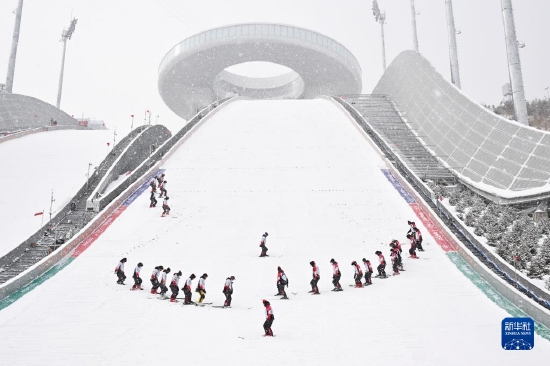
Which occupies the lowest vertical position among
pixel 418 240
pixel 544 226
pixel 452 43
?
pixel 418 240

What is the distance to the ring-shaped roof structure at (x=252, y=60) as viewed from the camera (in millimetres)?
51031

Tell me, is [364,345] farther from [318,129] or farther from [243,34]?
[243,34]

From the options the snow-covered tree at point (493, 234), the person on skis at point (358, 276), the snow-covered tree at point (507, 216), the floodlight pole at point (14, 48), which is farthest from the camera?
the floodlight pole at point (14, 48)

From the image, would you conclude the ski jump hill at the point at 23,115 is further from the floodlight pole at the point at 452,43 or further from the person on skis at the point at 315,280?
the floodlight pole at the point at 452,43

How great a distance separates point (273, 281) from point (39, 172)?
16.9 metres

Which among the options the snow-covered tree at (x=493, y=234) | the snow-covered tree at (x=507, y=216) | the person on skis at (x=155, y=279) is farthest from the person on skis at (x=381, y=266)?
the person on skis at (x=155, y=279)

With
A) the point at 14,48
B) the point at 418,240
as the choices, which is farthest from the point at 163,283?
the point at 14,48

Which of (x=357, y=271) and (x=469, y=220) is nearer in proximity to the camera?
(x=357, y=271)

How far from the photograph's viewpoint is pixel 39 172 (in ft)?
78.8

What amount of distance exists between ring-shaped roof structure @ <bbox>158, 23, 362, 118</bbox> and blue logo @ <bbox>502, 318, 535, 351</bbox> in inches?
1838

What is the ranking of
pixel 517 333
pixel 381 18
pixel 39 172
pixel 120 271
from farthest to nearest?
1. pixel 381 18
2. pixel 39 172
3. pixel 120 271
4. pixel 517 333

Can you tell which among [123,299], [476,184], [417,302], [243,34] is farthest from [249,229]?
[243,34]

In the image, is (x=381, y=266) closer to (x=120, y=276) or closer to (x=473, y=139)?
(x=120, y=276)

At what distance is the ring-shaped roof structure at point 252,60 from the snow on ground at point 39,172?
851 inches
